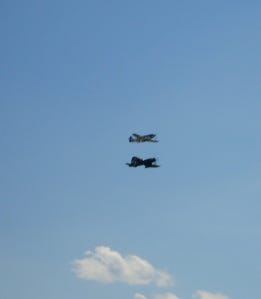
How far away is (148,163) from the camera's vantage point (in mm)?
111000

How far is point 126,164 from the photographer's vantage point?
4405 inches

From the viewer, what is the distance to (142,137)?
381 ft

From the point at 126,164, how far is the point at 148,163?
4.58 meters

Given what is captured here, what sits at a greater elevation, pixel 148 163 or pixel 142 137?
pixel 142 137

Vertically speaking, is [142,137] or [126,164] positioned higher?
[142,137]

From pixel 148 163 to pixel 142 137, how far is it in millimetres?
7579

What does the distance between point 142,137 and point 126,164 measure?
7865 millimetres
